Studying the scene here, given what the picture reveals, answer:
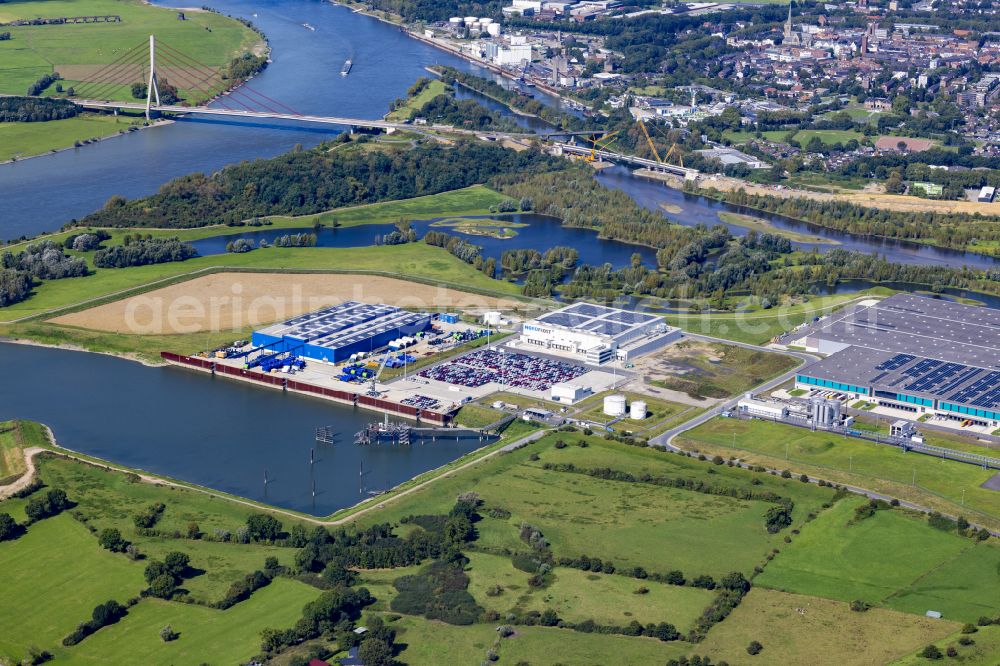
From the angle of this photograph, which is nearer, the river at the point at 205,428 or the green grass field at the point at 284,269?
the river at the point at 205,428

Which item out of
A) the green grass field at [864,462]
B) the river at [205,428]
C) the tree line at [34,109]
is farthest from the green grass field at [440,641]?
the tree line at [34,109]

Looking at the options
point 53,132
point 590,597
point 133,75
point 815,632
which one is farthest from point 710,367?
point 133,75

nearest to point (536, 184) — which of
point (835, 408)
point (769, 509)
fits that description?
point (835, 408)

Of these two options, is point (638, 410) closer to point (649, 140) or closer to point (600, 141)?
point (649, 140)

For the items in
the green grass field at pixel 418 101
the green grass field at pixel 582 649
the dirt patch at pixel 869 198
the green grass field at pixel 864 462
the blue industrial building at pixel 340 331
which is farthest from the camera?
the green grass field at pixel 418 101

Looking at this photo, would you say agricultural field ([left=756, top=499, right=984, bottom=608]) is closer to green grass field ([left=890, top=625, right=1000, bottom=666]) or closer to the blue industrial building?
green grass field ([left=890, top=625, right=1000, bottom=666])

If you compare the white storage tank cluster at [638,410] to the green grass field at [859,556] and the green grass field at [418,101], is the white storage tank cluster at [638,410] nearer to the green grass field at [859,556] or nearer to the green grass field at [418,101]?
the green grass field at [859,556]
